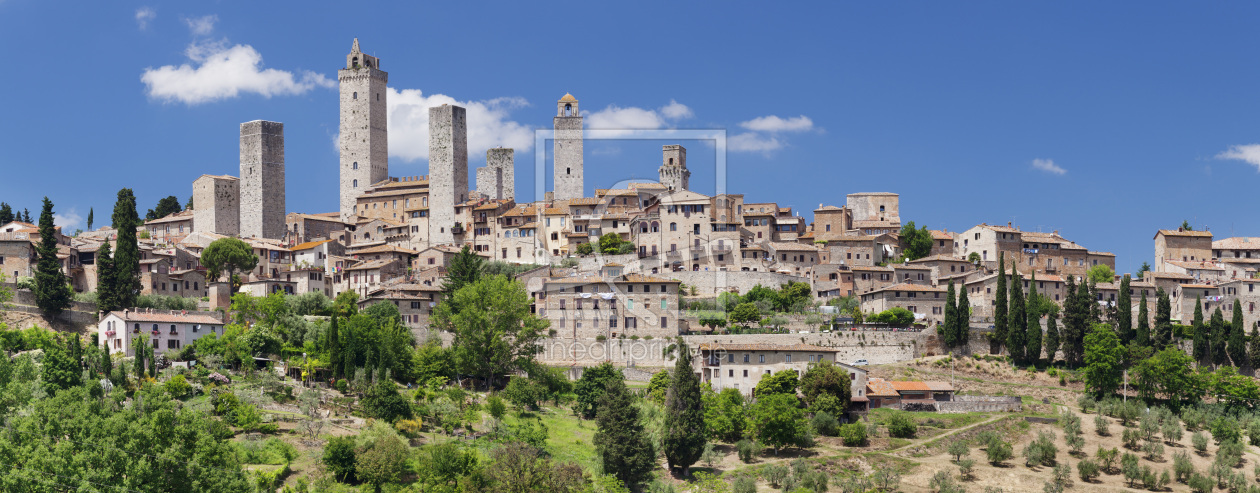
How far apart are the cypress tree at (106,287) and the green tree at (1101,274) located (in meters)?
60.7

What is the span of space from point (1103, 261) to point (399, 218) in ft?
174

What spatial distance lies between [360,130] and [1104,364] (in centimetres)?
6462

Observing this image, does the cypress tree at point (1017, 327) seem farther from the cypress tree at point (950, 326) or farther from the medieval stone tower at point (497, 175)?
the medieval stone tower at point (497, 175)

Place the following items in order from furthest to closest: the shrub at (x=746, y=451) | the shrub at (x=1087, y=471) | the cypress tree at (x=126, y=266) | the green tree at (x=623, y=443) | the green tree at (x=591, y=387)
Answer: the cypress tree at (x=126, y=266)
the green tree at (x=591, y=387)
the shrub at (x=1087, y=471)
the shrub at (x=746, y=451)
the green tree at (x=623, y=443)

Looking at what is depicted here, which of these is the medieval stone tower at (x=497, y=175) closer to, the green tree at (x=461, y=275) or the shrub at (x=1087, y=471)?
the green tree at (x=461, y=275)

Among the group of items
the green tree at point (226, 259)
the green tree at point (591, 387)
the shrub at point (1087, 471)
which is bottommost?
the shrub at point (1087, 471)

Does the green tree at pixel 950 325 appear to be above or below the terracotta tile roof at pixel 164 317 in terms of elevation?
below

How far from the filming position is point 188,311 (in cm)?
7594

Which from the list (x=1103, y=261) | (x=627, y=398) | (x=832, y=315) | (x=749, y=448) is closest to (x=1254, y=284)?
(x=1103, y=261)

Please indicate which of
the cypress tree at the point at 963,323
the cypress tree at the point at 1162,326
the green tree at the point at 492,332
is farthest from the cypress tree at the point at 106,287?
the cypress tree at the point at 1162,326

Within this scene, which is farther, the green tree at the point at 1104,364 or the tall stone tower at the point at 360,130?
the tall stone tower at the point at 360,130

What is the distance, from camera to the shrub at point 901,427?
66938 millimetres

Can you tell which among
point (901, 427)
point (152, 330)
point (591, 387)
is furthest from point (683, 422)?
point (152, 330)

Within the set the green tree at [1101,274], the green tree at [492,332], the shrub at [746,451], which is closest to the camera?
the shrub at [746,451]
